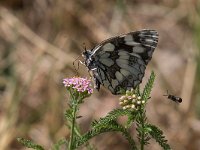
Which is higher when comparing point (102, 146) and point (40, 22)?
point (40, 22)

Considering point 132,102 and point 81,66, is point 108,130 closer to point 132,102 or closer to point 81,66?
point 132,102

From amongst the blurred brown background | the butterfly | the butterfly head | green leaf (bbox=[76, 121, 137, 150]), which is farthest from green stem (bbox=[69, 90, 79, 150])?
the blurred brown background

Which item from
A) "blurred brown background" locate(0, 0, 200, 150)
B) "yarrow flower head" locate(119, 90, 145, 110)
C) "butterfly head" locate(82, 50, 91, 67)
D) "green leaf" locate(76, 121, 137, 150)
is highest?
"blurred brown background" locate(0, 0, 200, 150)

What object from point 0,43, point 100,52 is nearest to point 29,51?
point 0,43

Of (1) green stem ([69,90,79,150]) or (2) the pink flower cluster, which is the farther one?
(2) the pink flower cluster

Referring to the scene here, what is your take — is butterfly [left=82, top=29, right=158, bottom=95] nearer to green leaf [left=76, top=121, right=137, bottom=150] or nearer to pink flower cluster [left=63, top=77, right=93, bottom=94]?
pink flower cluster [left=63, top=77, right=93, bottom=94]

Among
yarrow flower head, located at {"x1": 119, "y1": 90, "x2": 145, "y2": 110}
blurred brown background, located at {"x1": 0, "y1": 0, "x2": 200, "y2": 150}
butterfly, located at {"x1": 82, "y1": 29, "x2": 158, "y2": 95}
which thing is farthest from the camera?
blurred brown background, located at {"x1": 0, "y1": 0, "x2": 200, "y2": 150}

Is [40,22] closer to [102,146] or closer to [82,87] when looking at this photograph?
[102,146]
